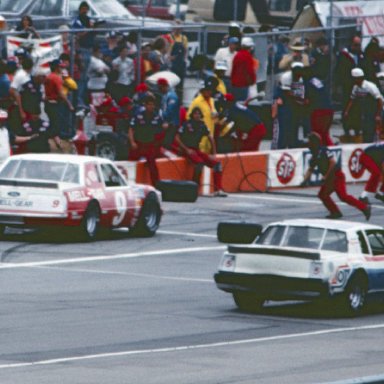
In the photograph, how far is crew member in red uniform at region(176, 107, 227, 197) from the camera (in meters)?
31.4

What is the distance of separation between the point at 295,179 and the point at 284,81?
234 centimetres

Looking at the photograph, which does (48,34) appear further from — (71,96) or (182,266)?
(182,266)

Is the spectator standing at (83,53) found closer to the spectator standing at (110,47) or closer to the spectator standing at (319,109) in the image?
the spectator standing at (110,47)

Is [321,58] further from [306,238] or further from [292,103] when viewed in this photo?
[306,238]

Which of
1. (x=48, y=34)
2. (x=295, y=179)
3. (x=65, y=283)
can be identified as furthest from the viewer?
(x=295, y=179)

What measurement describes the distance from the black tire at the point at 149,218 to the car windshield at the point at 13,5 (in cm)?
1204

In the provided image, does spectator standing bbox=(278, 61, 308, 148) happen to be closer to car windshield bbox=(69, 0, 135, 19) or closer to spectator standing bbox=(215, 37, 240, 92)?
spectator standing bbox=(215, 37, 240, 92)

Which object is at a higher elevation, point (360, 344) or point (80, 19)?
point (80, 19)

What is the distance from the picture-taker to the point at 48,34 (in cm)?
3241

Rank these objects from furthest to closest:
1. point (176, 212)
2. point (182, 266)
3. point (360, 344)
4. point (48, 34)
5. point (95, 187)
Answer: point (48, 34)
point (176, 212)
point (95, 187)
point (182, 266)
point (360, 344)

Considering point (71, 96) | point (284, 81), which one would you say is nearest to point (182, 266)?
point (71, 96)

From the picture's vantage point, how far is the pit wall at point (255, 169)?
31.7m

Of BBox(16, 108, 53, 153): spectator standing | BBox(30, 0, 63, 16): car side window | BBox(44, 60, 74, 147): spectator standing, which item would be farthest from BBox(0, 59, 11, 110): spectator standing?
BBox(30, 0, 63, 16): car side window

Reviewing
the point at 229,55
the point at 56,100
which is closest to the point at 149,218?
the point at 56,100
